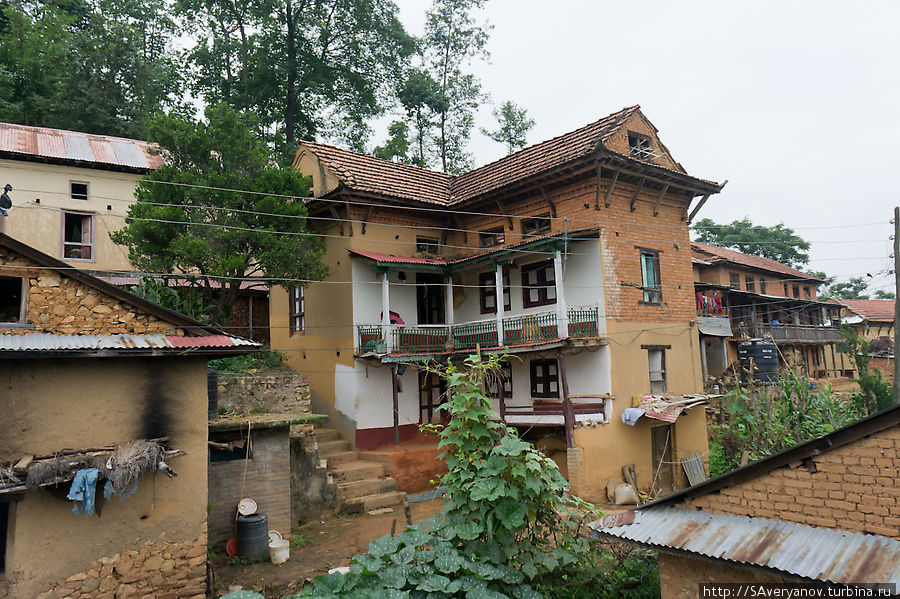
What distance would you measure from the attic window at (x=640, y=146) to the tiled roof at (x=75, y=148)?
57.2 ft

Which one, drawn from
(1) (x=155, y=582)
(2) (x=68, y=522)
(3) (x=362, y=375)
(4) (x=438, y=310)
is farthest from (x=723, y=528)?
(4) (x=438, y=310)

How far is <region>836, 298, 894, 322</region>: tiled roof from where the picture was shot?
41719mm

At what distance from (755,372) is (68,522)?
28.5 meters

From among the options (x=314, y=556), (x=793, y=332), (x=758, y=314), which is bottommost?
(x=314, y=556)

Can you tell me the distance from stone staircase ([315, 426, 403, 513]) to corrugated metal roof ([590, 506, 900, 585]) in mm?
10266

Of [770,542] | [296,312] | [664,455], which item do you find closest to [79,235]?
A: [296,312]

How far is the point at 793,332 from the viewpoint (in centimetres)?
3291

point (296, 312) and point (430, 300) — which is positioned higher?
point (430, 300)

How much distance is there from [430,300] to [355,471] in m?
7.42

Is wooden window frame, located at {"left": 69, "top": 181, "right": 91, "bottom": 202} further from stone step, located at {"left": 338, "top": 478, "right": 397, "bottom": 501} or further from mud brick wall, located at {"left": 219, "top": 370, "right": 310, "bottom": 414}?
stone step, located at {"left": 338, "top": 478, "right": 397, "bottom": 501}

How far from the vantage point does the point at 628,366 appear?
1784 centimetres

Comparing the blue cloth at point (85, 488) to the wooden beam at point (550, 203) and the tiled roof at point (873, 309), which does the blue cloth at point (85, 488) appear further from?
the tiled roof at point (873, 309)

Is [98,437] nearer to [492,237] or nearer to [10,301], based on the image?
[10,301]

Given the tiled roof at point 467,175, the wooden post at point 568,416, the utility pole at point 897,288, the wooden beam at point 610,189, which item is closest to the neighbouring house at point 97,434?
the wooden post at point 568,416
